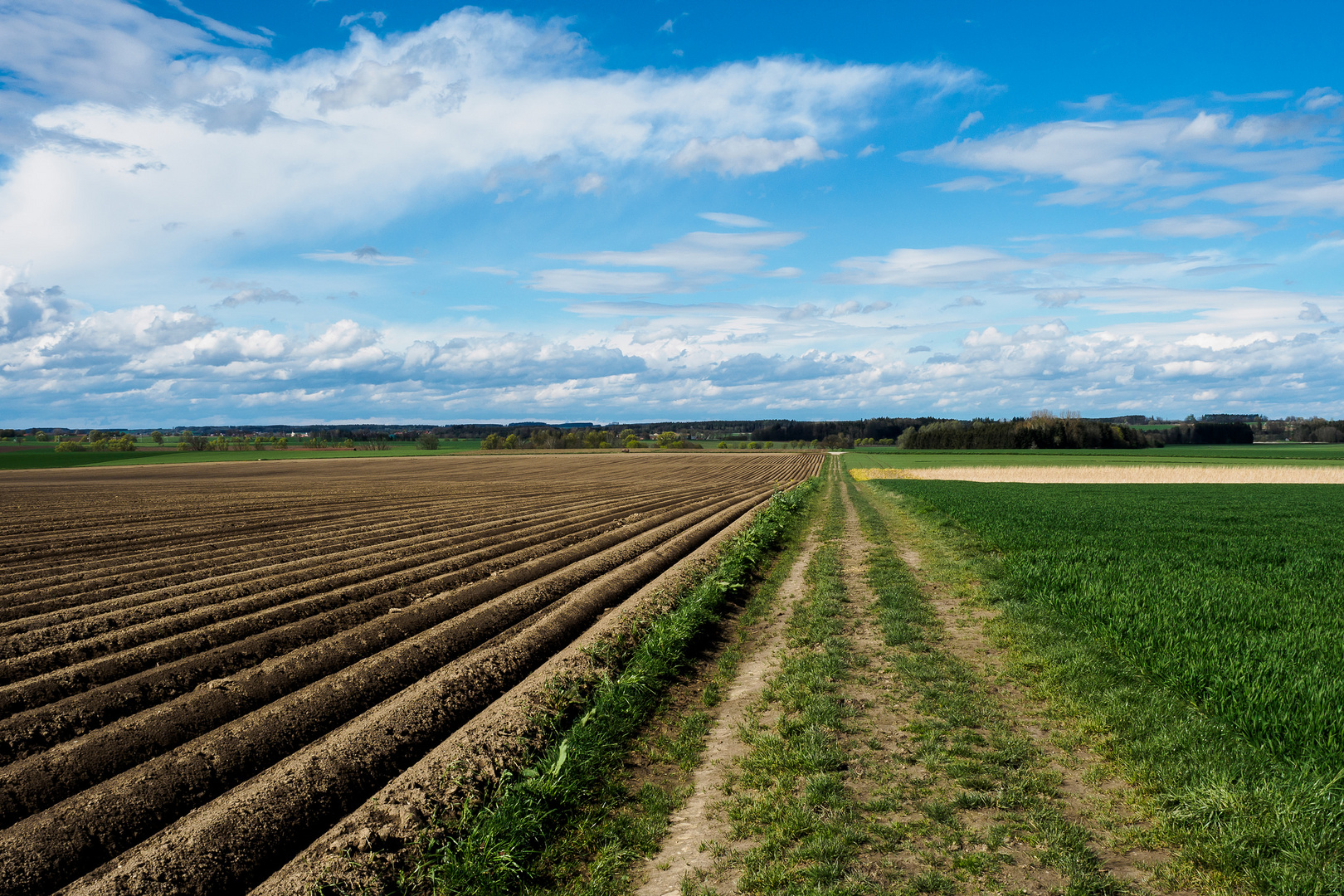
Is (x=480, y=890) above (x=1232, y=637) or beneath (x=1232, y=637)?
beneath

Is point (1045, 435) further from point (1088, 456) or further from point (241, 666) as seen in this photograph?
point (241, 666)

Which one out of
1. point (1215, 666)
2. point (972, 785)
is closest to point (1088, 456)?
point (1215, 666)

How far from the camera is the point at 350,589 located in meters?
12.2

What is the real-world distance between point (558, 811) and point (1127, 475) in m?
60.9

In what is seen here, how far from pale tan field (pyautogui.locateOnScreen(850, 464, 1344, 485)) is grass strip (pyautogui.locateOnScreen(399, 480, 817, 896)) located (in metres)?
48.9

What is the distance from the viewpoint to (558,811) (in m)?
5.31

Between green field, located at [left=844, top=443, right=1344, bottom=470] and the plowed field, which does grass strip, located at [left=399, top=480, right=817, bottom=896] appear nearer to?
the plowed field

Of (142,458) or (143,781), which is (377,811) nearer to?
(143,781)

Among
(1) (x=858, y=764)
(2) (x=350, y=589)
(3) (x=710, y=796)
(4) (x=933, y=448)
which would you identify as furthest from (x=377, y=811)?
(4) (x=933, y=448)

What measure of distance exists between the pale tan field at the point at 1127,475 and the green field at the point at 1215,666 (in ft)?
123

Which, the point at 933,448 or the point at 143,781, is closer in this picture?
the point at 143,781

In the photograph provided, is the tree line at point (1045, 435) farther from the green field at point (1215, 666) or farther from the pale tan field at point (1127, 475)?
the green field at point (1215, 666)

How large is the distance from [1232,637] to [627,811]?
7.15 m

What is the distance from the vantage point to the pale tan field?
168 feet
